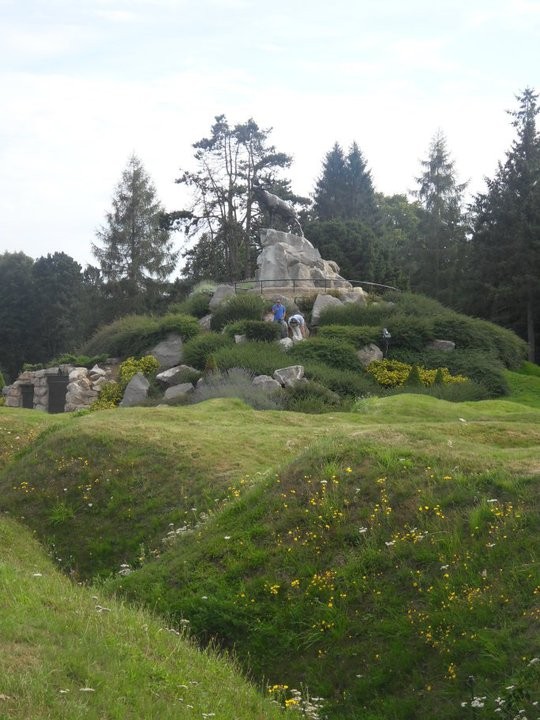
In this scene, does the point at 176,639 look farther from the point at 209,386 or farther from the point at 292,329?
the point at 292,329

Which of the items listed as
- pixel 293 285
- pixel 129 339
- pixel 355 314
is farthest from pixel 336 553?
pixel 293 285

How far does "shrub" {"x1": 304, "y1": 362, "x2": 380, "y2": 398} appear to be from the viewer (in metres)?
27.5

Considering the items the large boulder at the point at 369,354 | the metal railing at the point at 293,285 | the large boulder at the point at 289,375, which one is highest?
the metal railing at the point at 293,285

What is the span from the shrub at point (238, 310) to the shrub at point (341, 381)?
591cm

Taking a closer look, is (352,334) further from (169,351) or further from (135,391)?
(135,391)

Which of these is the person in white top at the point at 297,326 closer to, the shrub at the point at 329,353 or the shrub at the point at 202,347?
the shrub at the point at 329,353

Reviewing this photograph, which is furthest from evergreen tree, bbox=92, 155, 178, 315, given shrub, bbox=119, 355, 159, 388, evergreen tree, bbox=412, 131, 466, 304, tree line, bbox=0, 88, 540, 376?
shrub, bbox=119, 355, 159, 388

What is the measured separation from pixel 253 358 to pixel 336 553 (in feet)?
66.3

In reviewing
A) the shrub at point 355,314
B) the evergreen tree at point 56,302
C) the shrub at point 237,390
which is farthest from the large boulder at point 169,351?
the evergreen tree at point 56,302

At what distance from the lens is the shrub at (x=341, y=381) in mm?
27453

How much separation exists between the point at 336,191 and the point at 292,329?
43.6 metres

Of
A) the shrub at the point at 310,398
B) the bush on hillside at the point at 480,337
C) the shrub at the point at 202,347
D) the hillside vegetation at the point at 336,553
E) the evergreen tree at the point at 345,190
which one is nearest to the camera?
the hillside vegetation at the point at 336,553

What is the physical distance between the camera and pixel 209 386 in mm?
26375

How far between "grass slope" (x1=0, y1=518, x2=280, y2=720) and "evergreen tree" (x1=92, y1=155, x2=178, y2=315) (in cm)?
5163
